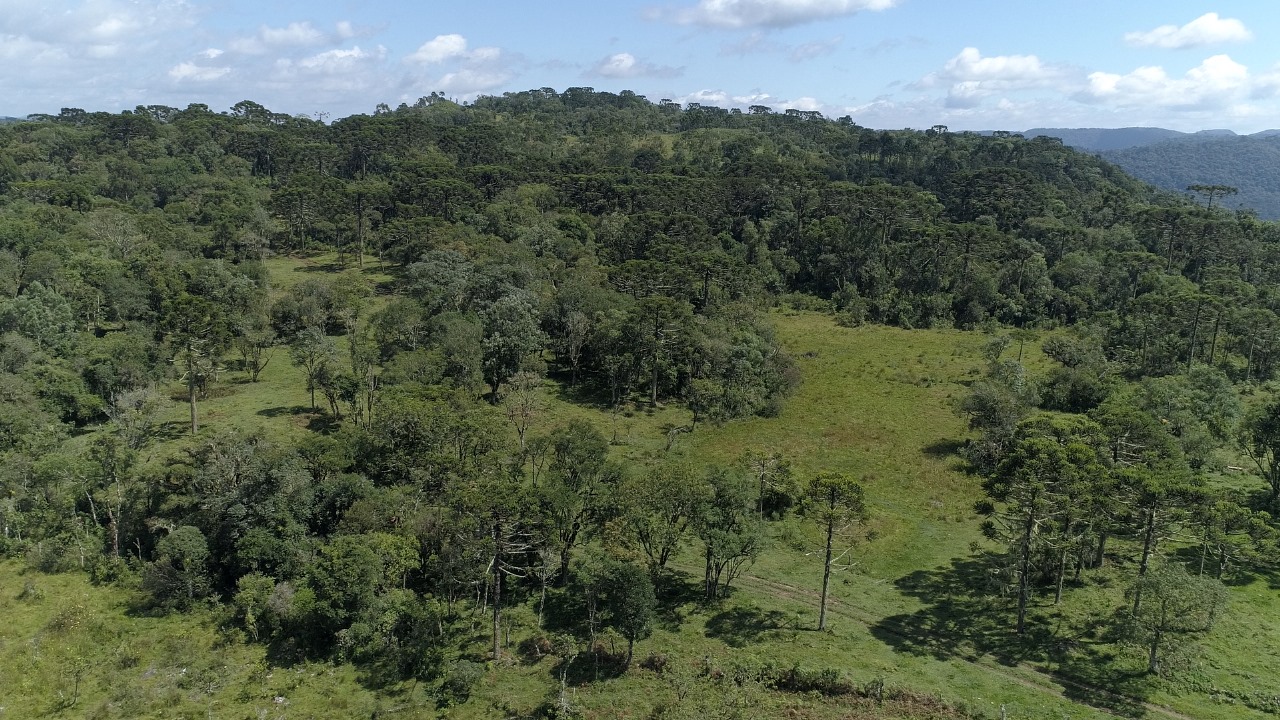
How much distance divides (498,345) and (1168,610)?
147ft

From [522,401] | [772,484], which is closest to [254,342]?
[522,401]

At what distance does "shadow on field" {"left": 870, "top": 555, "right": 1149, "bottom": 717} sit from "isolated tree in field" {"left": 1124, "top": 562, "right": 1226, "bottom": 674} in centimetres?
A: 147

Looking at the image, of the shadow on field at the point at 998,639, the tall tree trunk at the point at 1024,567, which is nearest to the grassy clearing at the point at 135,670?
the shadow on field at the point at 998,639

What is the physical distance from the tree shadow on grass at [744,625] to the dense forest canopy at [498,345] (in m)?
1.85

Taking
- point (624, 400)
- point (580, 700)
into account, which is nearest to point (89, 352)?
point (624, 400)

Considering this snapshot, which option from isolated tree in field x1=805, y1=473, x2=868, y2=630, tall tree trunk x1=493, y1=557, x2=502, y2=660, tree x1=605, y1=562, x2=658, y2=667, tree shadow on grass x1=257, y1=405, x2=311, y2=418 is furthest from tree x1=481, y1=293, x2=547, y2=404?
isolated tree in field x1=805, y1=473, x2=868, y2=630

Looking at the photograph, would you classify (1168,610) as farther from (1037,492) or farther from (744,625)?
(744,625)

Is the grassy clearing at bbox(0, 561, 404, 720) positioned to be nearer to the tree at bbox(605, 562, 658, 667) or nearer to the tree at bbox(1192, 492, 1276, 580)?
the tree at bbox(605, 562, 658, 667)

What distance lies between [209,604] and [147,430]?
17478 millimetres

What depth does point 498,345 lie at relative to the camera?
187ft

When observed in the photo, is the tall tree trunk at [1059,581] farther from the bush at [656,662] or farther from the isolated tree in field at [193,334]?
the isolated tree in field at [193,334]

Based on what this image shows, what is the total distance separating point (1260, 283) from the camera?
88.9 meters

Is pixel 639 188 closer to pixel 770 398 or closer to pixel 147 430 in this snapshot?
pixel 770 398

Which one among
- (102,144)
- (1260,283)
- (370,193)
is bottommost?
(1260,283)
